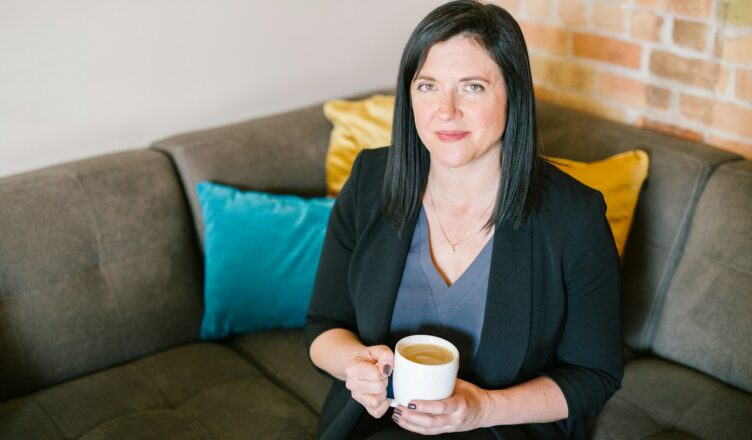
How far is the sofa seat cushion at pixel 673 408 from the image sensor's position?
162 cm

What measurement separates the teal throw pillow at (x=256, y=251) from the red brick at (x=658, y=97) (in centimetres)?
93

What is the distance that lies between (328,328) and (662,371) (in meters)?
0.80

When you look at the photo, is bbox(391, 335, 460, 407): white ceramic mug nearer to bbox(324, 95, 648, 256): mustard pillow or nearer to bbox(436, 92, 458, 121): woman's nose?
bbox(436, 92, 458, 121): woman's nose

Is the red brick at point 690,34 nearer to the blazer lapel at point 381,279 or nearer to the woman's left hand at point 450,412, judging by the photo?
the blazer lapel at point 381,279

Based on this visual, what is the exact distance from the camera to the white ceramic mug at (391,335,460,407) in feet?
4.06

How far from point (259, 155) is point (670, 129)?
1.13 metres

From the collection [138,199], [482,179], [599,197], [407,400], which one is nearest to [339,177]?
[138,199]

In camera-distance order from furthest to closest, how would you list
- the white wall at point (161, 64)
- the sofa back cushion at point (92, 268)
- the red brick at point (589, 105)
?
the red brick at point (589, 105) < the white wall at point (161, 64) < the sofa back cushion at point (92, 268)

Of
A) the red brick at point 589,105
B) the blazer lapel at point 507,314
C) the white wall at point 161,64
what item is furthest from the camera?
the red brick at point 589,105

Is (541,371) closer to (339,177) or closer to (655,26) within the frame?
(339,177)

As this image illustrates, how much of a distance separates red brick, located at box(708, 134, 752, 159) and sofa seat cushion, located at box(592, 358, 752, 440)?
0.58 m

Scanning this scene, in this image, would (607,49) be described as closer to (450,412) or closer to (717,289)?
(717,289)

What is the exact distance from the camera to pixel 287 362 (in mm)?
1987

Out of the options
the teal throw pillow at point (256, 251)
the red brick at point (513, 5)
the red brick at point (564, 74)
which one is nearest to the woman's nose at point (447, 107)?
the teal throw pillow at point (256, 251)
